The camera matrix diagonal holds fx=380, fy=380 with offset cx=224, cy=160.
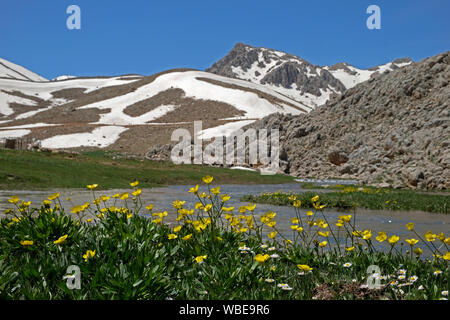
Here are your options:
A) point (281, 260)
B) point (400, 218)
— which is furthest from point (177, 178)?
point (281, 260)

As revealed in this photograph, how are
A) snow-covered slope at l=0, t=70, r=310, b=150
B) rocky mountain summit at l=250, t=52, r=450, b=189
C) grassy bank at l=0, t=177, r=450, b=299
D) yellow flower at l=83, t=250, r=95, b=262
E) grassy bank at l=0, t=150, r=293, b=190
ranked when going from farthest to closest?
snow-covered slope at l=0, t=70, r=310, b=150, rocky mountain summit at l=250, t=52, r=450, b=189, grassy bank at l=0, t=150, r=293, b=190, yellow flower at l=83, t=250, r=95, b=262, grassy bank at l=0, t=177, r=450, b=299

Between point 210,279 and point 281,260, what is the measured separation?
5.28ft

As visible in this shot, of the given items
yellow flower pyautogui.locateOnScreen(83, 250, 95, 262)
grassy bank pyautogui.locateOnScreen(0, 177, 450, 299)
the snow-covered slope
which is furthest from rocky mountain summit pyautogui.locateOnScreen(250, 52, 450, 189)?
yellow flower pyautogui.locateOnScreen(83, 250, 95, 262)

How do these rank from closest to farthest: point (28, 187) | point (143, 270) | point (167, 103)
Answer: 1. point (143, 270)
2. point (28, 187)
3. point (167, 103)

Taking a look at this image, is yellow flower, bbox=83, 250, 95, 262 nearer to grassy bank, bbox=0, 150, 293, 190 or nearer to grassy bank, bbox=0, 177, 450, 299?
grassy bank, bbox=0, 177, 450, 299

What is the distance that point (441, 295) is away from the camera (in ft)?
12.1

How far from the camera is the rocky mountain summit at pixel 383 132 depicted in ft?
88.9

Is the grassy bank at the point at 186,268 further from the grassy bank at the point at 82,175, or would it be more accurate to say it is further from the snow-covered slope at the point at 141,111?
the snow-covered slope at the point at 141,111

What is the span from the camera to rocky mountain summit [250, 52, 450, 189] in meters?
27.1

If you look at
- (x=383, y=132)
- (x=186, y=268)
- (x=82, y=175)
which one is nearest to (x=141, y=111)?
(x=383, y=132)

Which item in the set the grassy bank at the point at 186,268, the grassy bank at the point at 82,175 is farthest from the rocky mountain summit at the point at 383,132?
the grassy bank at the point at 186,268

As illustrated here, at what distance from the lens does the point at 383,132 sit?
3806 centimetres

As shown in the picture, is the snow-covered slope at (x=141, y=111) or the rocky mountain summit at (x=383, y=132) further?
the snow-covered slope at (x=141, y=111)
